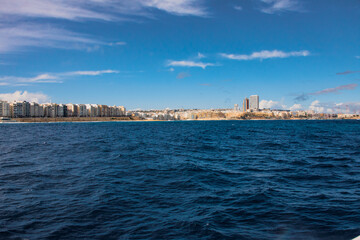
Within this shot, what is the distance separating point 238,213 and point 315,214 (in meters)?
3.12

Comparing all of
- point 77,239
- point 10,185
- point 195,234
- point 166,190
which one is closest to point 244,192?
point 166,190

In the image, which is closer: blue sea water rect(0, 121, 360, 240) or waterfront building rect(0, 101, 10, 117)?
blue sea water rect(0, 121, 360, 240)

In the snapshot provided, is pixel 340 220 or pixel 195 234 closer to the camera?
pixel 195 234

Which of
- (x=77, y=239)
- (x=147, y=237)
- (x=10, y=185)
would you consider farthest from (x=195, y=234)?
(x=10, y=185)

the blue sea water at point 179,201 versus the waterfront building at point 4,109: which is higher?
the waterfront building at point 4,109

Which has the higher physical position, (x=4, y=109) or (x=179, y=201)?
(x=4, y=109)

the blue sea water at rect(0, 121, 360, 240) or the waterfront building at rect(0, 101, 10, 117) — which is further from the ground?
the waterfront building at rect(0, 101, 10, 117)

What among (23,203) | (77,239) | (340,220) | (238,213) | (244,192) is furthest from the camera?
(244,192)

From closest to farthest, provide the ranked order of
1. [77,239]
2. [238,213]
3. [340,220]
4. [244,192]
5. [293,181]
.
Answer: [77,239]
[340,220]
[238,213]
[244,192]
[293,181]

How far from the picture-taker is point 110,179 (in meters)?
15.3

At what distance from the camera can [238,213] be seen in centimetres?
988

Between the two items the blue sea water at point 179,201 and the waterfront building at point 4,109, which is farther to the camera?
the waterfront building at point 4,109

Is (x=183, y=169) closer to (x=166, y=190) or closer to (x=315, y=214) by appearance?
(x=166, y=190)

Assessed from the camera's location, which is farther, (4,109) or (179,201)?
(4,109)
